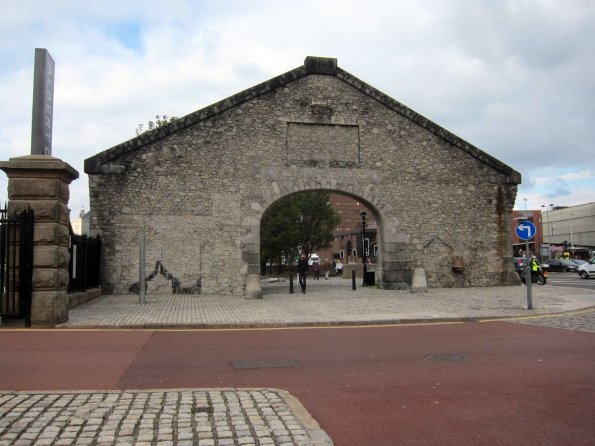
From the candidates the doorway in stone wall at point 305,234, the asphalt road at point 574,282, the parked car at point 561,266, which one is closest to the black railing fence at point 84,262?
the asphalt road at point 574,282

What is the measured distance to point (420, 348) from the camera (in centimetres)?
851

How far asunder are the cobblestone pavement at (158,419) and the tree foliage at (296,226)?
42845 millimetres

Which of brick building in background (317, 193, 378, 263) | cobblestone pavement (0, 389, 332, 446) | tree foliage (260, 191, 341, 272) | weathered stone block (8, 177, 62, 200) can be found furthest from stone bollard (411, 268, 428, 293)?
tree foliage (260, 191, 341, 272)

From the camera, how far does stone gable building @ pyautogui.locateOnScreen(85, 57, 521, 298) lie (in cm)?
1842

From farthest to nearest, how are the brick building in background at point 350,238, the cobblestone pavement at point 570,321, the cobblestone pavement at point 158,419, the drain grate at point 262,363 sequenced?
the brick building in background at point 350,238, the cobblestone pavement at point 570,321, the drain grate at point 262,363, the cobblestone pavement at point 158,419

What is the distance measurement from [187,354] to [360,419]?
3.83 metres

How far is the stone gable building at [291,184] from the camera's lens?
18.4 metres

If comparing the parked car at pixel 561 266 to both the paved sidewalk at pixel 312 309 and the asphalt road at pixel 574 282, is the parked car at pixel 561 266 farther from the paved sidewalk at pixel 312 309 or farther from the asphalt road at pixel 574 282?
the paved sidewalk at pixel 312 309

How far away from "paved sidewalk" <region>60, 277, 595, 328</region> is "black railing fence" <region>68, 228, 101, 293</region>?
72 cm

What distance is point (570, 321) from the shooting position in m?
12.0

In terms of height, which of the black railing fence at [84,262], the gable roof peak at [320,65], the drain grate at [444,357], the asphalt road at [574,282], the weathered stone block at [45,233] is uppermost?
the gable roof peak at [320,65]

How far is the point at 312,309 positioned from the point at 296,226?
38.6 m

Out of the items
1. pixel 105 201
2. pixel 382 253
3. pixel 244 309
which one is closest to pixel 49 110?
pixel 244 309

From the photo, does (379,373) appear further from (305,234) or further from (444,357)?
(305,234)
